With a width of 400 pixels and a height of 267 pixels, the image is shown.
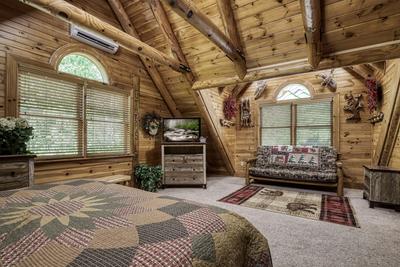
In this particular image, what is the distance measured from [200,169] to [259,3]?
307cm

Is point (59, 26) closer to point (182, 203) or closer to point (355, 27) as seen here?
point (182, 203)

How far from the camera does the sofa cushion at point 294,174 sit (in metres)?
3.73

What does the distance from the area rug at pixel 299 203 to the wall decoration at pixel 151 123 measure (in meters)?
2.14

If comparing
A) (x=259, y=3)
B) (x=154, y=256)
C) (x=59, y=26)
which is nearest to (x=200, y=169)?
(x=259, y=3)

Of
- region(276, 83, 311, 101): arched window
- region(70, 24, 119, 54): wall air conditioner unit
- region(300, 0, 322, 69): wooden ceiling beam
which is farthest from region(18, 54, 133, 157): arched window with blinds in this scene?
region(276, 83, 311, 101): arched window

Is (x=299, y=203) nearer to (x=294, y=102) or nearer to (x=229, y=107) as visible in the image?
(x=294, y=102)

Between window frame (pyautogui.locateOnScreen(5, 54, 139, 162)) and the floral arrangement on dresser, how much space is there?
20.2 inches

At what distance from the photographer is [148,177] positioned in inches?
153

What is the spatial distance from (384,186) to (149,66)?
448 cm

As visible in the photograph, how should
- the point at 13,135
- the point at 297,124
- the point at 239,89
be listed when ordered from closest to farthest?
1. the point at 13,135
2. the point at 297,124
3. the point at 239,89

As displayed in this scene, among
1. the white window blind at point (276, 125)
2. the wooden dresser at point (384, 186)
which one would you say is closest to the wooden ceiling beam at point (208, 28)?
the white window blind at point (276, 125)

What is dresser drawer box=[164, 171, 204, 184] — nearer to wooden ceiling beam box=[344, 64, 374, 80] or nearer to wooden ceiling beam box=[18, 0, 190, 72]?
wooden ceiling beam box=[18, 0, 190, 72]

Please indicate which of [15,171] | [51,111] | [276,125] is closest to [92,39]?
[51,111]

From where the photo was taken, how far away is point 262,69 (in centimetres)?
369
